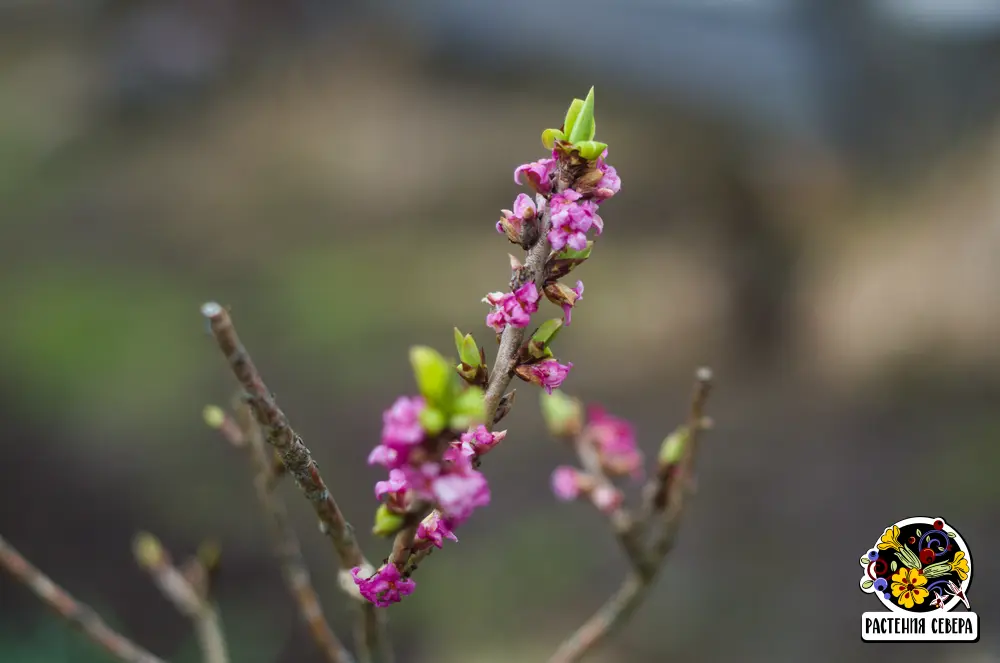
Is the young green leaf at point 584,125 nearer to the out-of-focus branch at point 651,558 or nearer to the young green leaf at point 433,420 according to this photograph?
the young green leaf at point 433,420

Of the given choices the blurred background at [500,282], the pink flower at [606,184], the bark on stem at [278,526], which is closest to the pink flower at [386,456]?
the pink flower at [606,184]

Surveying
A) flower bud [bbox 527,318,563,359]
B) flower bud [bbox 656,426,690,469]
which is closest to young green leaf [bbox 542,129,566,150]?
flower bud [bbox 527,318,563,359]

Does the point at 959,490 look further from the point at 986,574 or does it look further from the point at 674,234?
the point at 674,234

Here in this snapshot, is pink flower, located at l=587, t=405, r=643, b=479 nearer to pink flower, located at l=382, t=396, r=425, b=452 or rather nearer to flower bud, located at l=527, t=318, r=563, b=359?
flower bud, located at l=527, t=318, r=563, b=359

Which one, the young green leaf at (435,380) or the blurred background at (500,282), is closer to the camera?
the young green leaf at (435,380)

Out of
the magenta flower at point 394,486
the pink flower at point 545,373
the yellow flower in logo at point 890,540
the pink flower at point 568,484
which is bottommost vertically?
the yellow flower in logo at point 890,540

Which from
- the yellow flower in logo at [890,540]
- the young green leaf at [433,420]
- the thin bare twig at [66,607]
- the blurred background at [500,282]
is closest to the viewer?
the young green leaf at [433,420]

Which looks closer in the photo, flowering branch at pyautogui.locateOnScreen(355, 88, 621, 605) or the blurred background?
flowering branch at pyautogui.locateOnScreen(355, 88, 621, 605)
